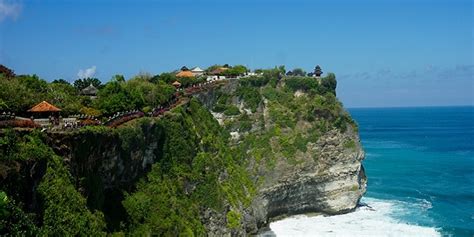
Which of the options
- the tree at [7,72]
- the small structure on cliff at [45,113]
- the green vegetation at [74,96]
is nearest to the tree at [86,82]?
the green vegetation at [74,96]

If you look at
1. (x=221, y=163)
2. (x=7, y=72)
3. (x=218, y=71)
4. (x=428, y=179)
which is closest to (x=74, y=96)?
(x=7, y=72)

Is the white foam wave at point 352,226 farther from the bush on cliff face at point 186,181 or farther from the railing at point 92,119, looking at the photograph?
the railing at point 92,119

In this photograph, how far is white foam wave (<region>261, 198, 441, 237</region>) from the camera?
179 feet

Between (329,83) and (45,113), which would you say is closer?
(45,113)

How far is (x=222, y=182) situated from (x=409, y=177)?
1743 inches

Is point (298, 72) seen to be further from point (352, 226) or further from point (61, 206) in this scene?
point (61, 206)

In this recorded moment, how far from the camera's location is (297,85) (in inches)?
2933

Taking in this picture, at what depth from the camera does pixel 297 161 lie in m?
63.2

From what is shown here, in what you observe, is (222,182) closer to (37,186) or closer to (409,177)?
(37,186)

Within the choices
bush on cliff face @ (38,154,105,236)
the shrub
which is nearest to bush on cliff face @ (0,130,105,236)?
bush on cliff face @ (38,154,105,236)

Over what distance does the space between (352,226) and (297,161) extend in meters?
10.2

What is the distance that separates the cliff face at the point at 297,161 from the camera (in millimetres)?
61062

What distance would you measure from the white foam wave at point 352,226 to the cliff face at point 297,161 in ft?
5.53

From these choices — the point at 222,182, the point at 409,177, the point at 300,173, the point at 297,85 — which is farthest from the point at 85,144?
the point at 409,177
